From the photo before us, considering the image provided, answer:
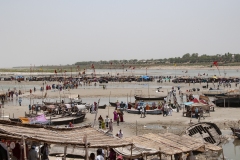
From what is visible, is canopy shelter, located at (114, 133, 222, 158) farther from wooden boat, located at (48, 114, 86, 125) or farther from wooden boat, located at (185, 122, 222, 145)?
wooden boat, located at (48, 114, 86, 125)

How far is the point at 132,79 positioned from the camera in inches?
3157

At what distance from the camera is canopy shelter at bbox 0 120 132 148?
921 centimetres

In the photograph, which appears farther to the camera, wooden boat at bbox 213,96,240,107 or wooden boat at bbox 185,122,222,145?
wooden boat at bbox 213,96,240,107

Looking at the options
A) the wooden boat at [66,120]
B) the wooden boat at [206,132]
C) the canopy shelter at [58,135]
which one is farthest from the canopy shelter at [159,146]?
the wooden boat at [66,120]

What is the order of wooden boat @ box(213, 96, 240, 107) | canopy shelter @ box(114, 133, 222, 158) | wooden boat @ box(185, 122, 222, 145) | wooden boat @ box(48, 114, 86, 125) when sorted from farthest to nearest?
wooden boat @ box(213, 96, 240, 107) → wooden boat @ box(48, 114, 86, 125) → wooden boat @ box(185, 122, 222, 145) → canopy shelter @ box(114, 133, 222, 158)

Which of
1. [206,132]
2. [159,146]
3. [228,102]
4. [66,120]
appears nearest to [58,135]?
[159,146]

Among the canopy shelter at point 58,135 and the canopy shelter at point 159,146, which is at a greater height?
the canopy shelter at point 58,135

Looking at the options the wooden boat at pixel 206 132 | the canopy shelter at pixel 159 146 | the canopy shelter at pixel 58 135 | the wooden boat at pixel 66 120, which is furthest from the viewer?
the wooden boat at pixel 66 120

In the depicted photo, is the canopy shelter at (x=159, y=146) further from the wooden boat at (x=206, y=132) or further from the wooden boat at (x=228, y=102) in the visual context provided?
the wooden boat at (x=228, y=102)

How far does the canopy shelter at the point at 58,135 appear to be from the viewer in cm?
921

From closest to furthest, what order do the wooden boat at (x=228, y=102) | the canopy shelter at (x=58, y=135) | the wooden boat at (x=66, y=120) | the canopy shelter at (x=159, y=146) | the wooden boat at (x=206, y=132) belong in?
the canopy shelter at (x=58, y=135), the canopy shelter at (x=159, y=146), the wooden boat at (x=206, y=132), the wooden boat at (x=66, y=120), the wooden boat at (x=228, y=102)

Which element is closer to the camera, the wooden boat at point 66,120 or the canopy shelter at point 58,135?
the canopy shelter at point 58,135

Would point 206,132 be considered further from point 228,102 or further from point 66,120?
point 228,102

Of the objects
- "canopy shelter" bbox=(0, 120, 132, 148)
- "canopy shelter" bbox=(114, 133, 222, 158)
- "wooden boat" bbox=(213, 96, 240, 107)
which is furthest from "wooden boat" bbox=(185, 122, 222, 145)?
"wooden boat" bbox=(213, 96, 240, 107)
